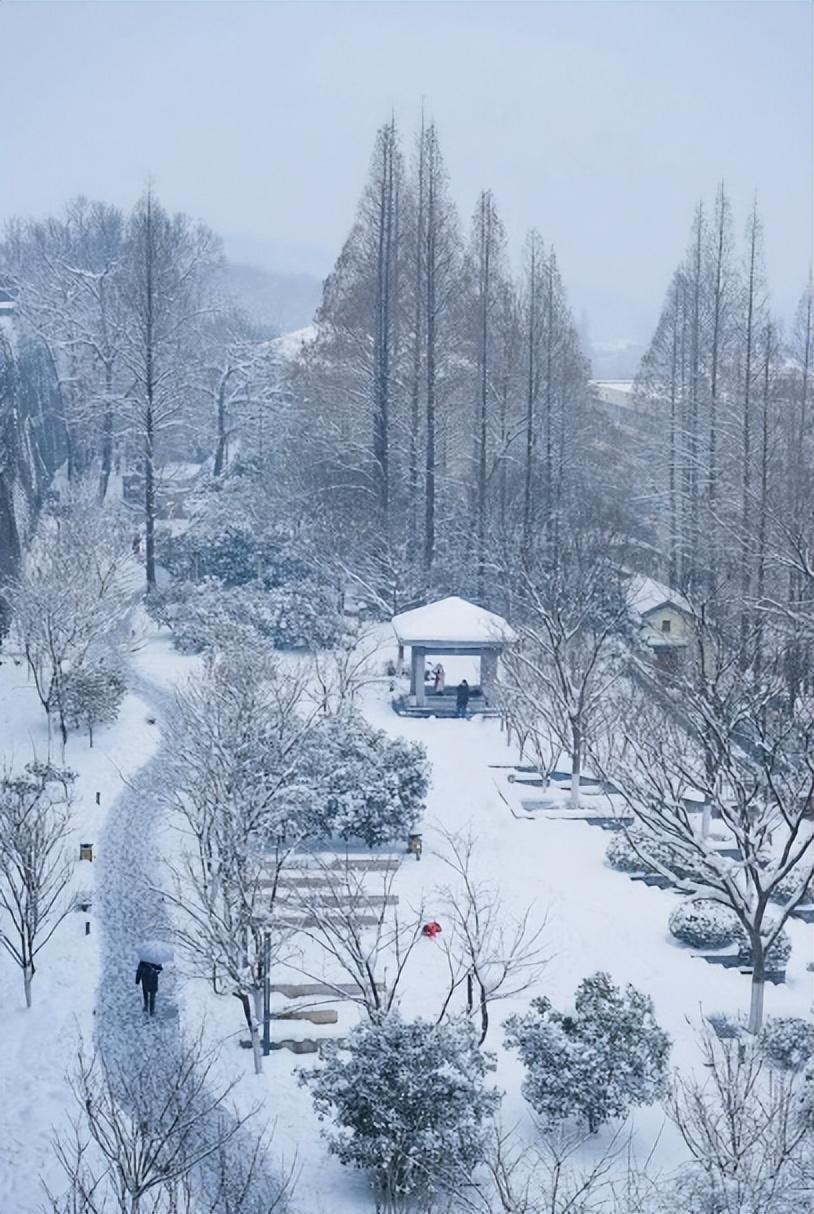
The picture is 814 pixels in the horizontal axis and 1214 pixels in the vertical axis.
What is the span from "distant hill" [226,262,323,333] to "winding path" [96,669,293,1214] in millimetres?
44232

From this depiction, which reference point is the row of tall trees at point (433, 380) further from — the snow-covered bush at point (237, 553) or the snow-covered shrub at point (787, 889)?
the snow-covered shrub at point (787, 889)

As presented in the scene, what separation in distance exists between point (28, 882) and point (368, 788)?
4359 millimetres

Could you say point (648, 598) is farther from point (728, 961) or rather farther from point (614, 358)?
point (614, 358)

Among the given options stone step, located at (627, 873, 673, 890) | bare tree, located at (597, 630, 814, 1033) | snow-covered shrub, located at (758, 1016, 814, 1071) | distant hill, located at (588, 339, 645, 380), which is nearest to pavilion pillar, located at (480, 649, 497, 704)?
bare tree, located at (597, 630, 814, 1033)

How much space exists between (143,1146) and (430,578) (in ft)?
59.1

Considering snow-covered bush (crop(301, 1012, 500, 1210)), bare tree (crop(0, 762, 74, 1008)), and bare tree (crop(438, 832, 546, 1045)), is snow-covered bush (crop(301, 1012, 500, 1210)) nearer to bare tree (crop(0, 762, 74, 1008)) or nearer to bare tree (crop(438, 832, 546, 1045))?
bare tree (crop(438, 832, 546, 1045))

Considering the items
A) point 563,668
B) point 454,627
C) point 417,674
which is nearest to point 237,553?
point 417,674

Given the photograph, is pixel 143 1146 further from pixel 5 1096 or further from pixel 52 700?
pixel 52 700

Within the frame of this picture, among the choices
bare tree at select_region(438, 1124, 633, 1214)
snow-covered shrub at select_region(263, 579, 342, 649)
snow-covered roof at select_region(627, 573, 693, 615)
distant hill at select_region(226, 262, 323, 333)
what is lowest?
bare tree at select_region(438, 1124, 633, 1214)

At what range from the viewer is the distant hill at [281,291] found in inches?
2239

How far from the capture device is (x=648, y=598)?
72.9 ft

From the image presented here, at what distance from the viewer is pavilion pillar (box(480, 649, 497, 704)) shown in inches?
741

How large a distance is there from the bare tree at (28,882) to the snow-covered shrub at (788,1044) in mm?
5813

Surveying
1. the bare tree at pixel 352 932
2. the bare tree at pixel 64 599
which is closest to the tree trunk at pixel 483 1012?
the bare tree at pixel 352 932
